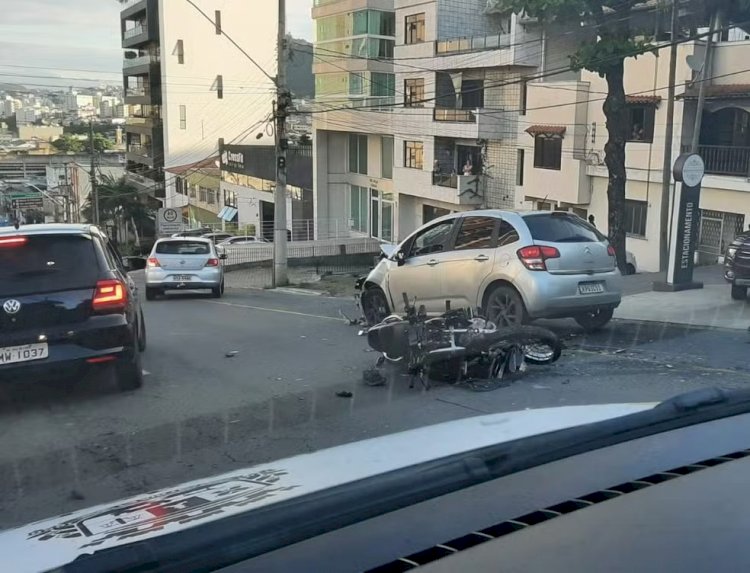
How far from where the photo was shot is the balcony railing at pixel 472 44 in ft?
112

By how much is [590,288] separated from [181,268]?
41.1 ft

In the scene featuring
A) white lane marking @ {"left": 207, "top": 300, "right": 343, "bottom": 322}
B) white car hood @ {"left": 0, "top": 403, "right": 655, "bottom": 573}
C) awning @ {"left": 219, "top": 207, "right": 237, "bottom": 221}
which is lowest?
awning @ {"left": 219, "top": 207, "right": 237, "bottom": 221}

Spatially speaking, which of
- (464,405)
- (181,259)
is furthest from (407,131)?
(464,405)

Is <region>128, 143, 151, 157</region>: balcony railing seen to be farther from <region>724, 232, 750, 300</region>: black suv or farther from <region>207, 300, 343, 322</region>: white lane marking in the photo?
<region>724, 232, 750, 300</region>: black suv

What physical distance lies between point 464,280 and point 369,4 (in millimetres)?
33030

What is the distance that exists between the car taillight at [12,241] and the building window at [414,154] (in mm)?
32684

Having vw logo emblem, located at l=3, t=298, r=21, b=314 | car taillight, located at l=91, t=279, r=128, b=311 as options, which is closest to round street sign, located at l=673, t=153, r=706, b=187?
car taillight, located at l=91, t=279, r=128, b=311

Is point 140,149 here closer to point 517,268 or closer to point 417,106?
point 417,106

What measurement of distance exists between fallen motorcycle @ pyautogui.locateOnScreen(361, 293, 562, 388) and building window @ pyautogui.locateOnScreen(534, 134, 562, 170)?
23.7m

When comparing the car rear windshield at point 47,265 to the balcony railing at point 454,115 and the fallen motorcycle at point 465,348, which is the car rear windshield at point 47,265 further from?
the balcony railing at point 454,115

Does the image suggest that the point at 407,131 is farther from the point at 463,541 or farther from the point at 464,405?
the point at 463,541

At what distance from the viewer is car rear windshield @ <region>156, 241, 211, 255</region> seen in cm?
2019

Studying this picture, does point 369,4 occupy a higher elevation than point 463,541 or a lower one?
higher

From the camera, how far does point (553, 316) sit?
9516 millimetres
